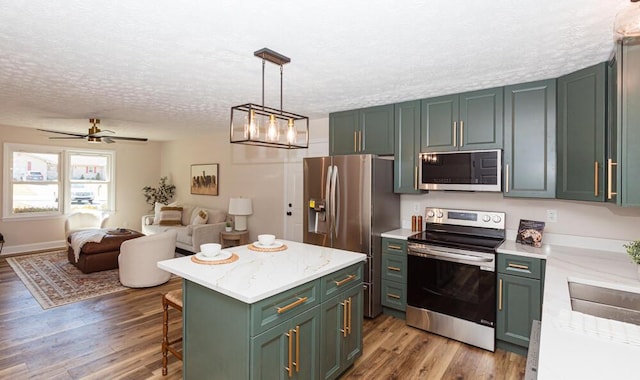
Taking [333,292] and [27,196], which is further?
[27,196]

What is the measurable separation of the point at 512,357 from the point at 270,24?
3.17 metres

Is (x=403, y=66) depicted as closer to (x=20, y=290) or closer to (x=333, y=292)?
(x=333, y=292)

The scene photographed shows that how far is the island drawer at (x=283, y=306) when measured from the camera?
1688mm

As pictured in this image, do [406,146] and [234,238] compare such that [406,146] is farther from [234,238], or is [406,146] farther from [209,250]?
[234,238]

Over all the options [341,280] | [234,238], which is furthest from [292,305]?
[234,238]

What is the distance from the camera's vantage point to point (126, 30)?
1.96m

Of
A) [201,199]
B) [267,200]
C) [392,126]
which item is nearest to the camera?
[392,126]

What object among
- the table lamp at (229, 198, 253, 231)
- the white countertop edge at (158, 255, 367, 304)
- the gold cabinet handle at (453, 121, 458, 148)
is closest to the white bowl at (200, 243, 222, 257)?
the white countertop edge at (158, 255, 367, 304)

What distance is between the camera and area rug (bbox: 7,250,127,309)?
3.91 metres

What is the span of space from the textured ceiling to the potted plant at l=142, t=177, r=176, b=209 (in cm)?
417

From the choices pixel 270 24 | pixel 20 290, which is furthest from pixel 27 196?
pixel 270 24

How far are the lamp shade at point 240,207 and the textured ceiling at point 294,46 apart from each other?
226 cm

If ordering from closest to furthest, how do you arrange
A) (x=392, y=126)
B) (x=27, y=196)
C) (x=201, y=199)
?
1. (x=392, y=126)
2. (x=27, y=196)
3. (x=201, y=199)

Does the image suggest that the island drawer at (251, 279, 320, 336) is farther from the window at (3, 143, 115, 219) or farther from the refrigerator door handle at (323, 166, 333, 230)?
the window at (3, 143, 115, 219)
